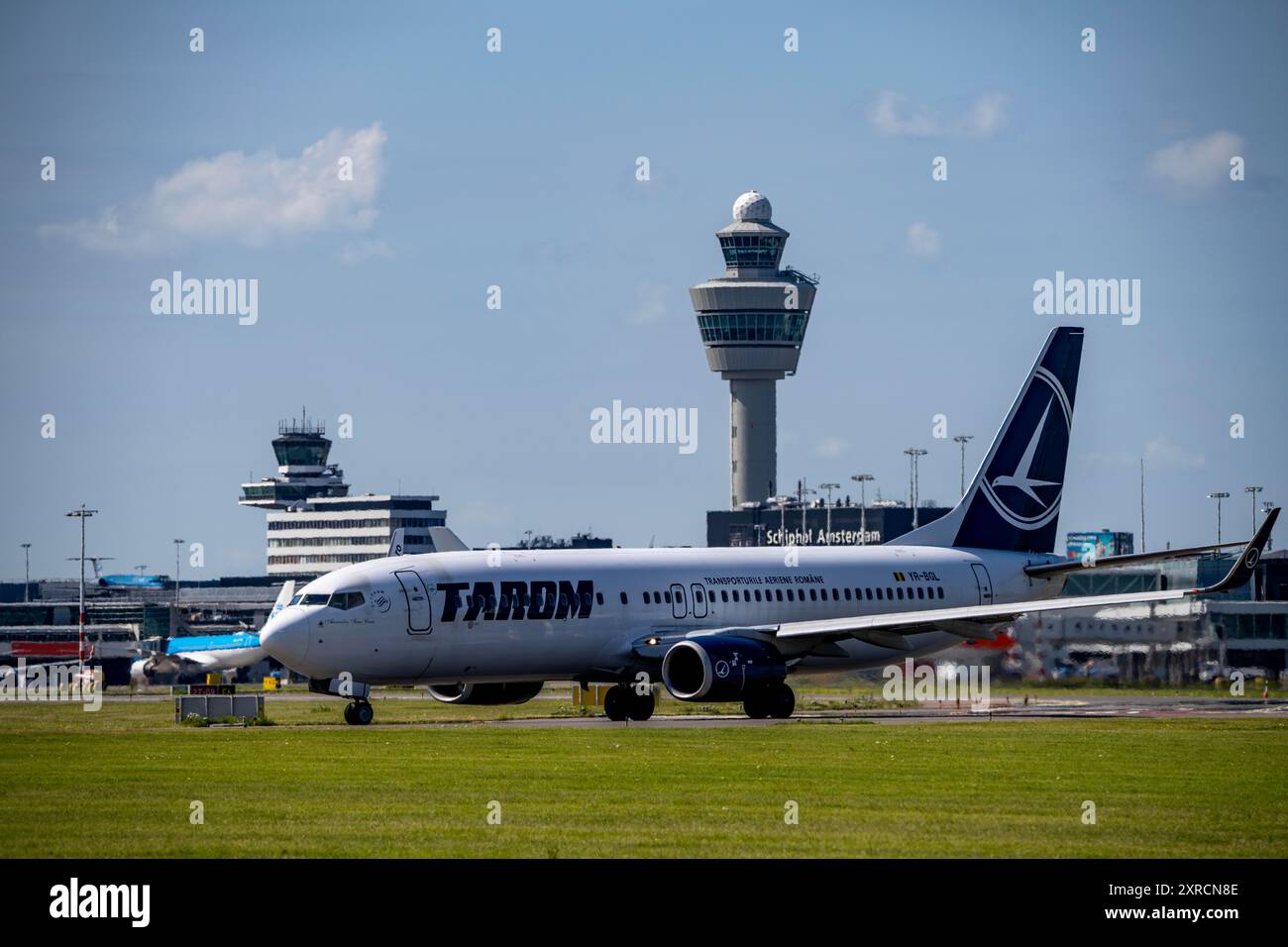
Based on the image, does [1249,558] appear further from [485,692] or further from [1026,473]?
[485,692]

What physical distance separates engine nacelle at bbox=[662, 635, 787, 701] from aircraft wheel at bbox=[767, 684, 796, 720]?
0.35m

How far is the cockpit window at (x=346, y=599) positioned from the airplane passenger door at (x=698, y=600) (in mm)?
9745

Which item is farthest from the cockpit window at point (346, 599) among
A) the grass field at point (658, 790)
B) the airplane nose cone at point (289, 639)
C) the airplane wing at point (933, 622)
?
the airplane wing at point (933, 622)

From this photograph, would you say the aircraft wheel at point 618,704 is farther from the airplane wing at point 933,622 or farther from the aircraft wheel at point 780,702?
the airplane wing at point 933,622

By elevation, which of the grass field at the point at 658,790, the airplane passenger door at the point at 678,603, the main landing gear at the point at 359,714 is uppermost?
the airplane passenger door at the point at 678,603

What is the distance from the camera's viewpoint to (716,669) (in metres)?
48.1

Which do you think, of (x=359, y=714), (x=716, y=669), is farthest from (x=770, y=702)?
(x=359, y=714)

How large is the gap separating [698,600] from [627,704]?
3869mm

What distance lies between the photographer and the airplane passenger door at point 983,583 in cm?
5775

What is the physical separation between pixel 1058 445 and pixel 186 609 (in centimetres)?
13239

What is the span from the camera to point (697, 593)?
52.3 metres
